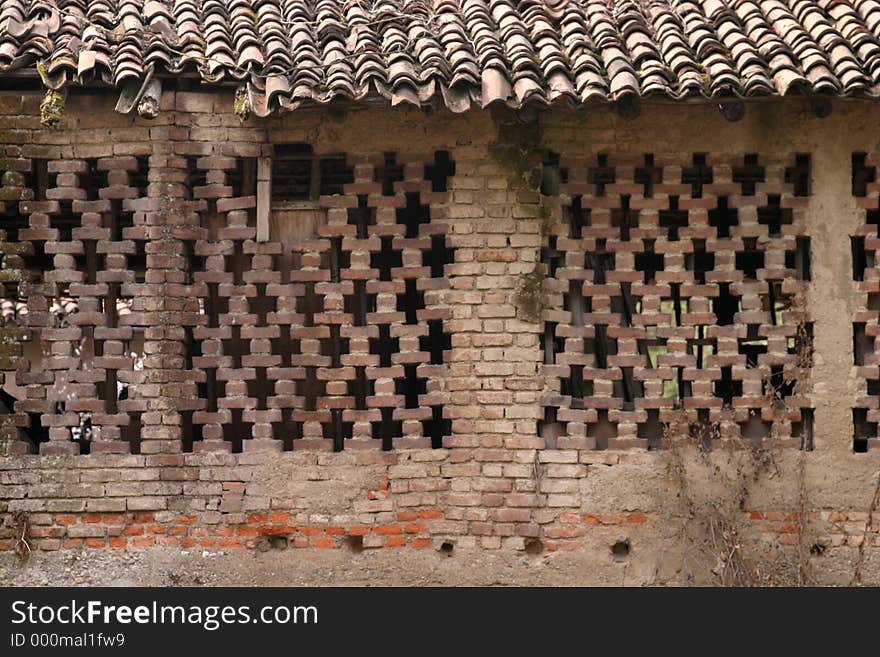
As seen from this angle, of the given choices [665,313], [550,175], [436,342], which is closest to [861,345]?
[665,313]

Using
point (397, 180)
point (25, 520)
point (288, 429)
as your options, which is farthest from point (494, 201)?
point (25, 520)

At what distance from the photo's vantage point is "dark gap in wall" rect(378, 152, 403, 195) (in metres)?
8.55

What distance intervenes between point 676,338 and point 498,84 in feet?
6.74

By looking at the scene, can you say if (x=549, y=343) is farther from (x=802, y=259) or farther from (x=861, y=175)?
(x=861, y=175)

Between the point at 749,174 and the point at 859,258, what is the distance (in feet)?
3.02

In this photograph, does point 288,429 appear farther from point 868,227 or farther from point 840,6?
point 840,6

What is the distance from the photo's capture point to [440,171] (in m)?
8.80

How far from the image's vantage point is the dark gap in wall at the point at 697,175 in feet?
28.2

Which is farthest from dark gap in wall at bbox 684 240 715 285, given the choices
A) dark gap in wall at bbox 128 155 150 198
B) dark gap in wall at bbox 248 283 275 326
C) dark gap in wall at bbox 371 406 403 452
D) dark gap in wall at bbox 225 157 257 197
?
dark gap in wall at bbox 128 155 150 198

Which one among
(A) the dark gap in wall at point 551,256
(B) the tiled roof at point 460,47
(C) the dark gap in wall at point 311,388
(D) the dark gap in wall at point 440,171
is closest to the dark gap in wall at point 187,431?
(C) the dark gap in wall at point 311,388

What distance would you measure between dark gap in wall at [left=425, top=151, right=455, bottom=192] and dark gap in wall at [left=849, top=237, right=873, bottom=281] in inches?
107

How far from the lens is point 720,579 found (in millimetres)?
8125

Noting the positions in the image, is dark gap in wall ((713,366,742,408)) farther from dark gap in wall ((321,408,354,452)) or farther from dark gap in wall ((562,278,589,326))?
dark gap in wall ((321,408,354,452))

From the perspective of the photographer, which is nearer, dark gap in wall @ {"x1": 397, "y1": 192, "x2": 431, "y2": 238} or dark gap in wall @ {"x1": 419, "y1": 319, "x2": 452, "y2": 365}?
dark gap in wall @ {"x1": 419, "y1": 319, "x2": 452, "y2": 365}
